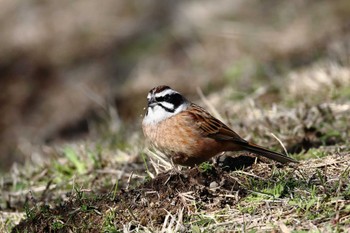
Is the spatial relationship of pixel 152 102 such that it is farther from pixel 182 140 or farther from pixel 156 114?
pixel 182 140

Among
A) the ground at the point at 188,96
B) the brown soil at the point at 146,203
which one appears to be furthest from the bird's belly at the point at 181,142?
the brown soil at the point at 146,203

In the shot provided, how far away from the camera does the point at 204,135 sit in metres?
6.36

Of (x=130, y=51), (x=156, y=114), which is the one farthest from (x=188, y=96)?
(x=156, y=114)

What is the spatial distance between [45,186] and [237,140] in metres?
2.12

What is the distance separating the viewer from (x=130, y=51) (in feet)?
51.4

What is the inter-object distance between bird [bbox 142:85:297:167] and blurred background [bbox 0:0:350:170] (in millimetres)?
4144

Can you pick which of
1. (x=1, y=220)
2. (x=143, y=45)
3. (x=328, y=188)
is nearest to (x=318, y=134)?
(x=328, y=188)

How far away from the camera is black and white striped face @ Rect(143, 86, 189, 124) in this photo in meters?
6.38

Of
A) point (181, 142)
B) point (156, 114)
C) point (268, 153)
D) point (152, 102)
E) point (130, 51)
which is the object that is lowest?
point (130, 51)

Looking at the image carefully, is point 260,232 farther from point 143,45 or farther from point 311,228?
point 143,45

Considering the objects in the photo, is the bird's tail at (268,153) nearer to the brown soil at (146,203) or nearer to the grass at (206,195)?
the grass at (206,195)

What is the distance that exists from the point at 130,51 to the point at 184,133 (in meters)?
9.60

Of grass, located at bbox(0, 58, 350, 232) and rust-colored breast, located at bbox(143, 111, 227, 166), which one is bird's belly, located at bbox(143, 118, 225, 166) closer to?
rust-colored breast, located at bbox(143, 111, 227, 166)

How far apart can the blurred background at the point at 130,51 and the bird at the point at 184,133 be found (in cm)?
414
